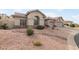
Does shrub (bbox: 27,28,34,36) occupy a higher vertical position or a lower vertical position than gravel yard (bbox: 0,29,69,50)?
higher

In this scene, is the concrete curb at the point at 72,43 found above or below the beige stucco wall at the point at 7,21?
below

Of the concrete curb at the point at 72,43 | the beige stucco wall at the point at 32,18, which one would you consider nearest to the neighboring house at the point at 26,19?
the beige stucco wall at the point at 32,18

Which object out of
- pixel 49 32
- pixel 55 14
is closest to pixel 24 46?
pixel 49 32

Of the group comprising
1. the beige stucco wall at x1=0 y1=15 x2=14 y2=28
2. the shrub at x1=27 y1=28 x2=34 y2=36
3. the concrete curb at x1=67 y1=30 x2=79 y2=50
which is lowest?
the concrete curb at x1=67 y1=30 x2=79 y2=50

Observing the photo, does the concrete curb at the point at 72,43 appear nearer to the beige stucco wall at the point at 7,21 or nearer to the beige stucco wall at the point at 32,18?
the beige stucco wall at the point at 32,18

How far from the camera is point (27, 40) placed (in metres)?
2.09

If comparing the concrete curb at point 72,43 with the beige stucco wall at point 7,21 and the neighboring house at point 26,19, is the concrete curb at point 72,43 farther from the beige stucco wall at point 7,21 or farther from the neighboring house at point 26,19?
the beige stucco wall at point 7,21

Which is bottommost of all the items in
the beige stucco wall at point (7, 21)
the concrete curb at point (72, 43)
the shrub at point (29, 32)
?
the concrete curb at point (72, 43)

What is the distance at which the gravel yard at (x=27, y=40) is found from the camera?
2072 millimetres

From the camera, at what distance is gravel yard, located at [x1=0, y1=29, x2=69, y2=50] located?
2.07m

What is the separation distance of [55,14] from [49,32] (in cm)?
21

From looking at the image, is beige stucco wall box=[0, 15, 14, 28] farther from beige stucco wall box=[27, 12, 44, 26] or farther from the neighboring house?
beige stucco wall box=[27, 12, 44, 26]

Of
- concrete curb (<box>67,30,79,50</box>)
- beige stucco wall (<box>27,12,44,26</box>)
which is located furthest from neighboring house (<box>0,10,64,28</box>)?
concrete curb (<box>67,30,79,50</box>)

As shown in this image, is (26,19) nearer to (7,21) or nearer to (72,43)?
(7,21)
